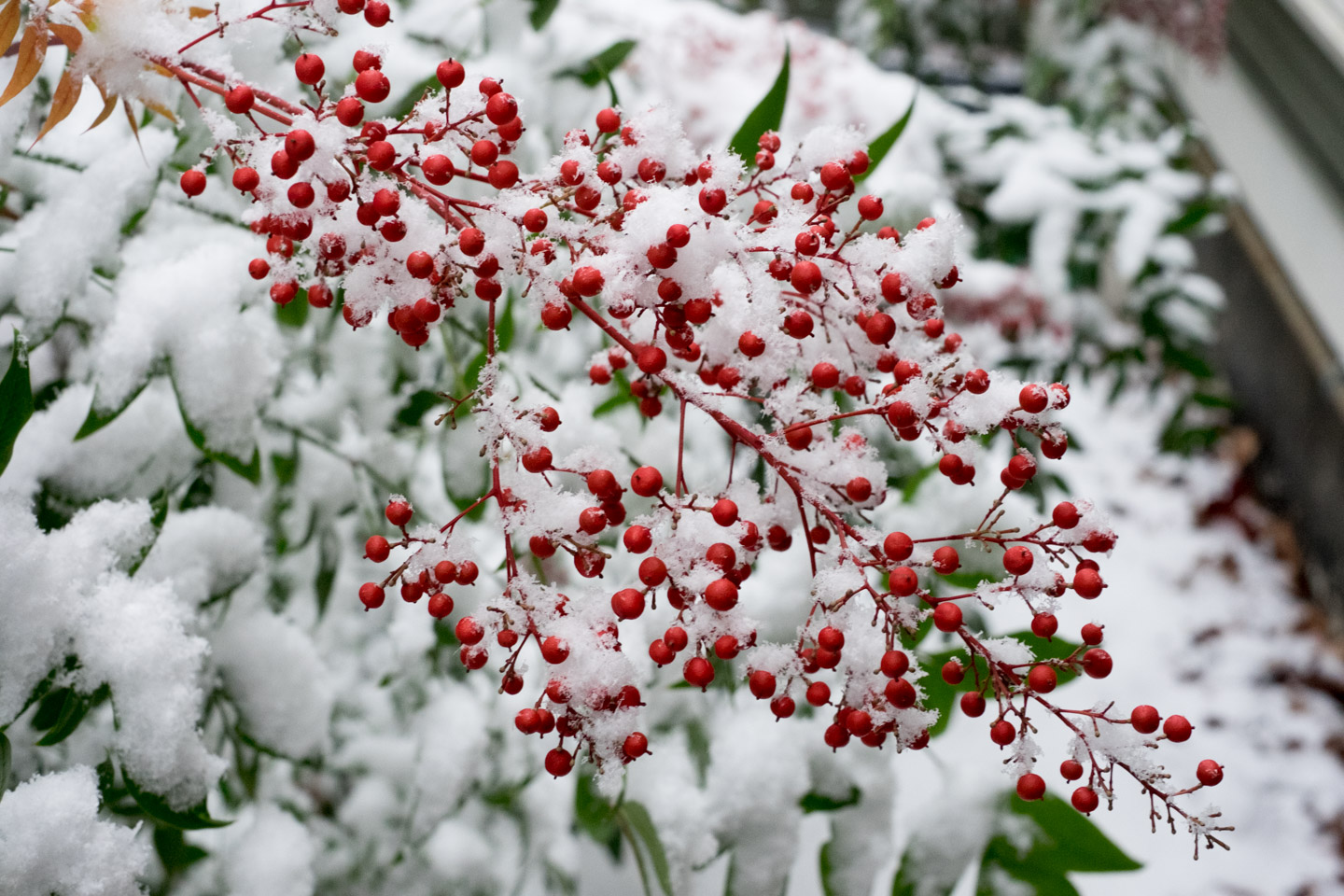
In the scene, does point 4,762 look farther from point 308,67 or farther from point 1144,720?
point 1144,720

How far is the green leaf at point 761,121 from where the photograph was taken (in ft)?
1.74

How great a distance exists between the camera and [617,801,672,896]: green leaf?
0.50m

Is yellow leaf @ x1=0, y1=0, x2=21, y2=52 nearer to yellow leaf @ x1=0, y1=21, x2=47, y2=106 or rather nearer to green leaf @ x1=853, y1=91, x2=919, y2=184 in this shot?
yellow leaf @ x1=0, y1=21, x2=47, y2=106

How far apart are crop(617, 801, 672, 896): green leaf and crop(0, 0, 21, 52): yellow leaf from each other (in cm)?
46

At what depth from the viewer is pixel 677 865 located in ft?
1.73

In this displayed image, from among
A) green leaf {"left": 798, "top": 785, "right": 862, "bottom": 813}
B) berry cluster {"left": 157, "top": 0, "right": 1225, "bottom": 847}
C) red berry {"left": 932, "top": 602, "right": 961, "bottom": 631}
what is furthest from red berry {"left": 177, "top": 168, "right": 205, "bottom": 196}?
green leaf {"left": 798, "top": 785, "right": 862, "bottom": 813}

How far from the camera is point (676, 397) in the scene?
14.1 inches

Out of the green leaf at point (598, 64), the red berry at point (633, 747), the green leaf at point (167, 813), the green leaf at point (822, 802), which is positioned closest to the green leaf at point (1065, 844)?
the green leaf at point (822, 802)

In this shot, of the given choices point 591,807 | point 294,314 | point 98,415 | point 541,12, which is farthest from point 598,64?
point 591,807

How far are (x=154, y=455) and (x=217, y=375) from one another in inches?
3.5

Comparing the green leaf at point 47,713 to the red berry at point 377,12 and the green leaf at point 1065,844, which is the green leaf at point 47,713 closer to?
the red berry at point 377,12

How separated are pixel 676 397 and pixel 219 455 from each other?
25cm

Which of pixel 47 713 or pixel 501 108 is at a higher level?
pixel 501 108

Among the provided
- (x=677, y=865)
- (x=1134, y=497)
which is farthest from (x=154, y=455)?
(x=1134, y=497)
